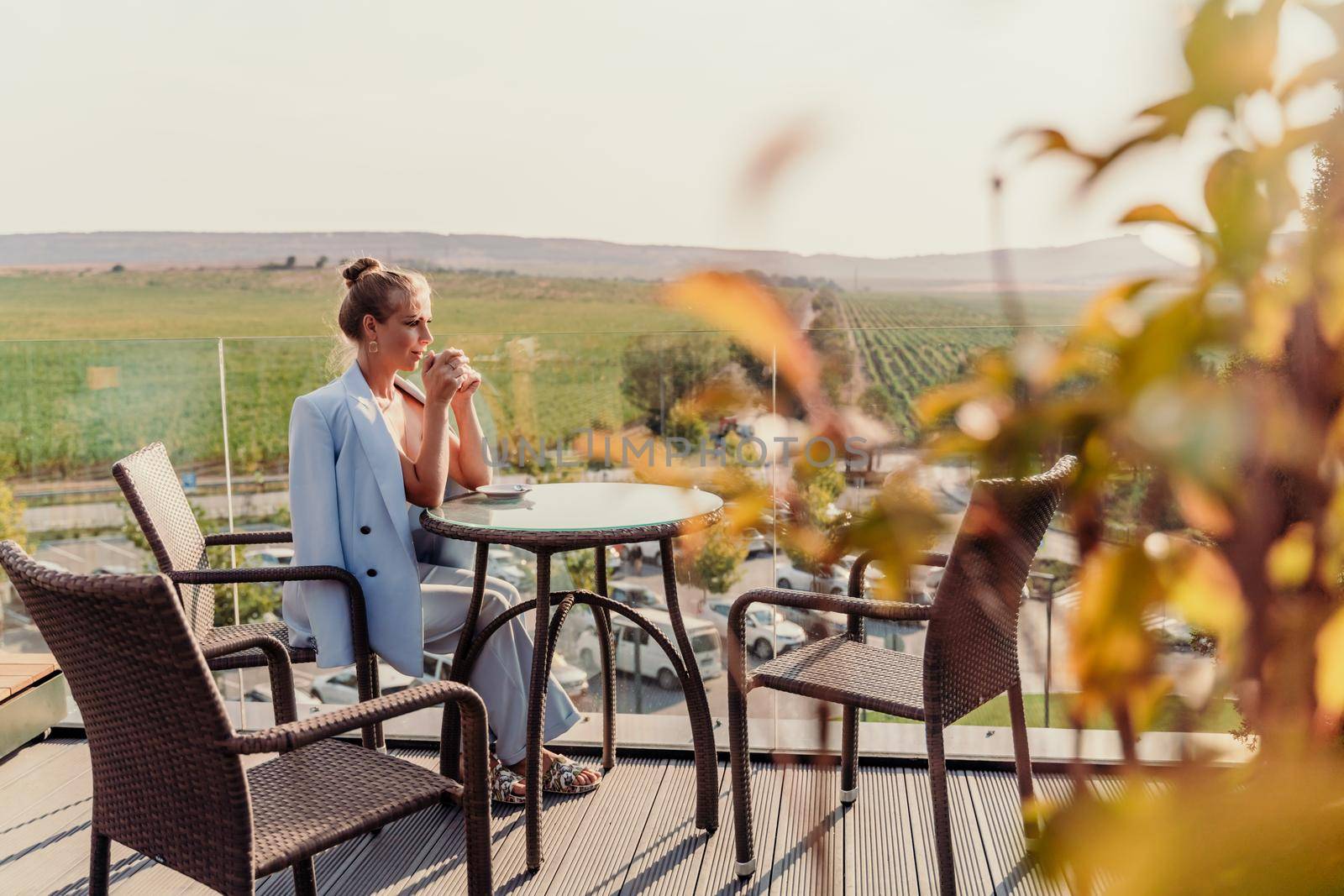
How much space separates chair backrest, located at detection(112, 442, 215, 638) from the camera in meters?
2.66

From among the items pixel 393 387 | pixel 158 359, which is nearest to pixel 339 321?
pixel 393 387

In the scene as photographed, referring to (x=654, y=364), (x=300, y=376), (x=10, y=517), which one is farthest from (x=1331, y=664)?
(x=300, y=376)

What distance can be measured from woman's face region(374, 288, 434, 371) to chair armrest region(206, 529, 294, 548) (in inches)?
20.3

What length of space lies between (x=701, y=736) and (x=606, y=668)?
43cm

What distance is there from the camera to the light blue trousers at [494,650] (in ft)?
9.49

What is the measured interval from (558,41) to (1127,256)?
128 ft

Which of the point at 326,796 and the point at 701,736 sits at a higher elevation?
the point at 326,796

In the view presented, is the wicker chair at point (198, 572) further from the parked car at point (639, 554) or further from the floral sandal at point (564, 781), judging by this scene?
the parked car at point (639, 554)

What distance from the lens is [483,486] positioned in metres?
3.08

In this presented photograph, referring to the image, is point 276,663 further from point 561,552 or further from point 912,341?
point 912,341

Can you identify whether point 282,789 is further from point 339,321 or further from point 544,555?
point 339,321

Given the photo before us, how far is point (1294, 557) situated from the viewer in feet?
1.17

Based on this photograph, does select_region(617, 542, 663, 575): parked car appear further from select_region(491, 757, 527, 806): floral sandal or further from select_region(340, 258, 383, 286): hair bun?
select_region(340, 258, 383, 286): hair bun

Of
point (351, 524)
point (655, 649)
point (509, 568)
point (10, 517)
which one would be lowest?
point (10, 517)
